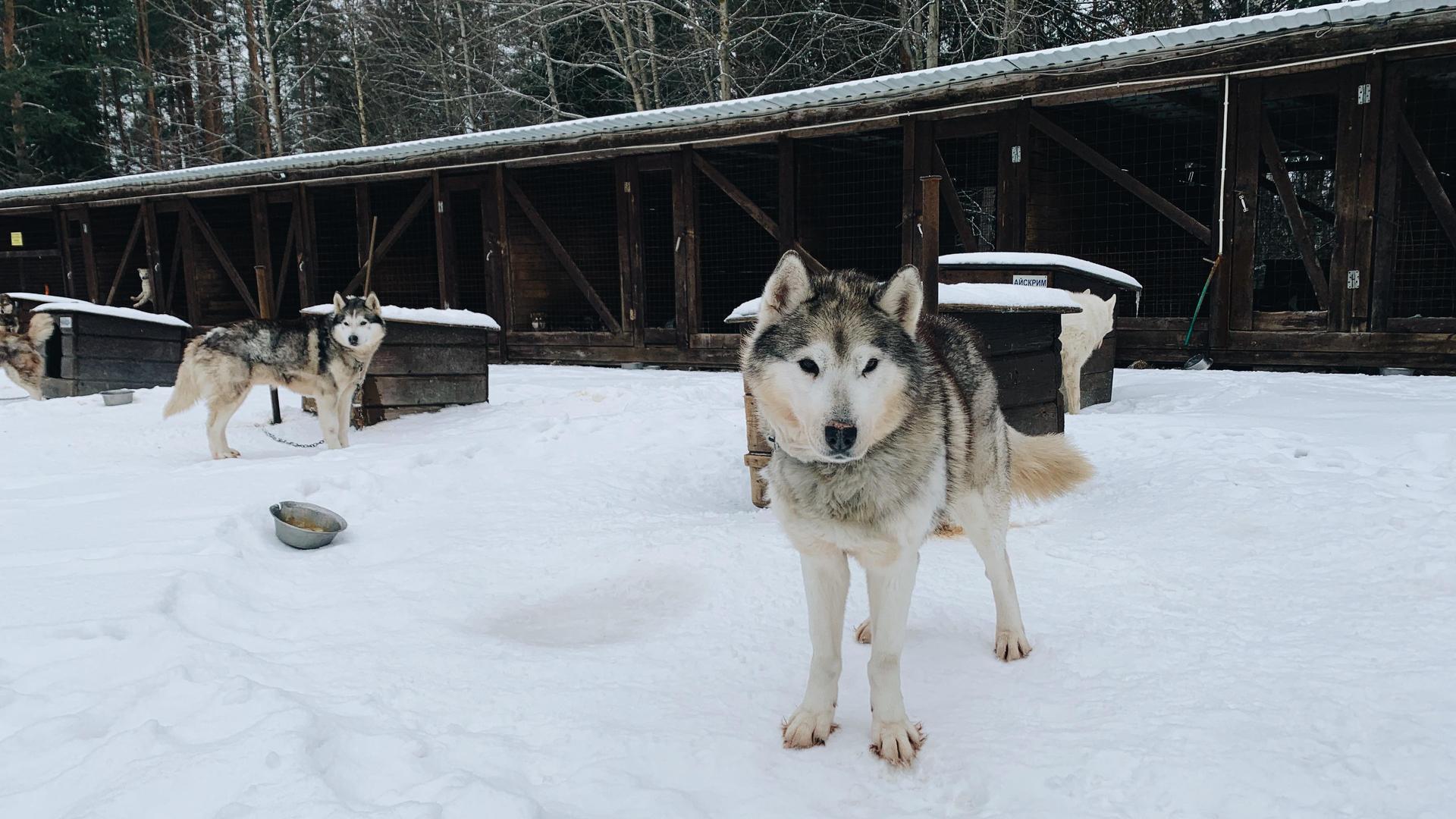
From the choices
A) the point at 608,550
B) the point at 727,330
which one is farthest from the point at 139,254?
the point at 608,550

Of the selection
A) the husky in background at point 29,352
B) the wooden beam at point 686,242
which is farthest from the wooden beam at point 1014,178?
the husky in background at point 29,352

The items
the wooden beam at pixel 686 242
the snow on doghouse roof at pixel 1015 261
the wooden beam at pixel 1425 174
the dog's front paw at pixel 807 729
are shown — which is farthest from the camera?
the wooden beam at pixel 686 242

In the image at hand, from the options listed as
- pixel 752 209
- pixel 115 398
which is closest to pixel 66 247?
pixel 115 398

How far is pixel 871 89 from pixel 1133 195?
3.95 metres

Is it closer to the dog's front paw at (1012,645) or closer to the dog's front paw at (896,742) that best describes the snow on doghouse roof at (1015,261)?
the dog's front paw at (1012,645)

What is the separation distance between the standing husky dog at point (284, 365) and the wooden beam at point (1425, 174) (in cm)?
949

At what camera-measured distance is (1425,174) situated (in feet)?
25.4

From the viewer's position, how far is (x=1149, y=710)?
7.80ft

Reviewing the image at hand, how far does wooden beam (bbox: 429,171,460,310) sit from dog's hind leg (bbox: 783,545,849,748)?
38.1 feet

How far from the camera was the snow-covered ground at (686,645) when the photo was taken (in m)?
1.99

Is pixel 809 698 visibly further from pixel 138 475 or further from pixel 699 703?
pixel 138 475

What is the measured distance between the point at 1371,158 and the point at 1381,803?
8.31m

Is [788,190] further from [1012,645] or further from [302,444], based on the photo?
[1012,645]

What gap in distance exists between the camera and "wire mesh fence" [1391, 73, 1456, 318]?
379 inches
